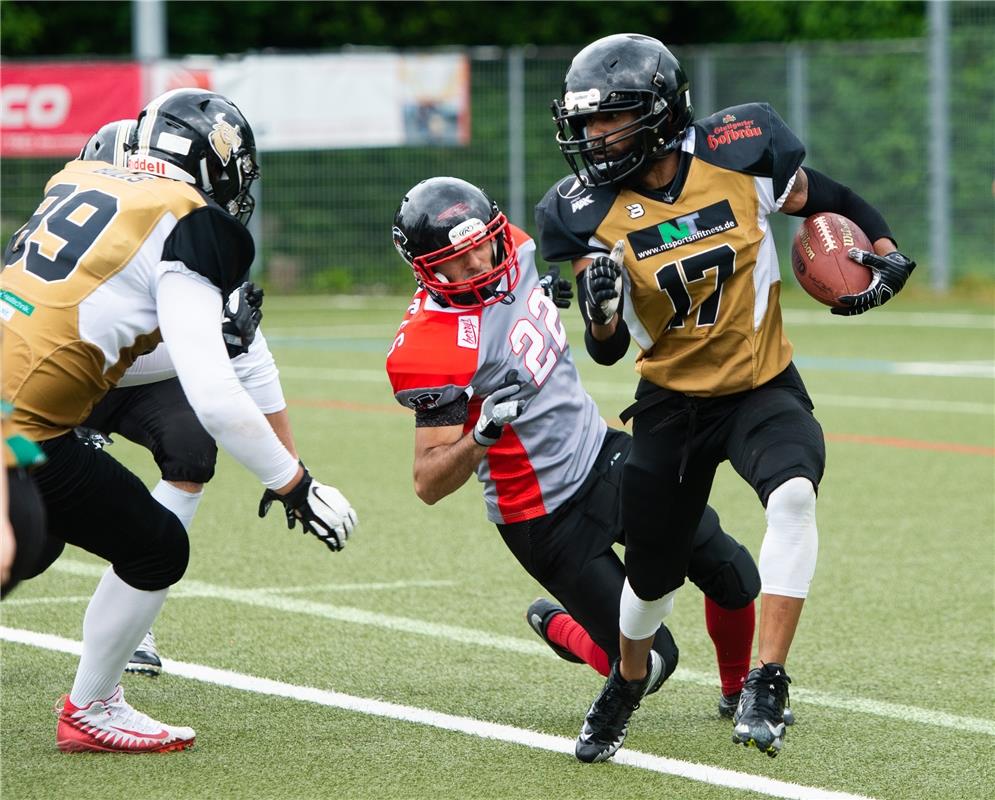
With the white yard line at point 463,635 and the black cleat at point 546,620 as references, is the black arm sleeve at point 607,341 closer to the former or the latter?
the black cleat at point 546,620

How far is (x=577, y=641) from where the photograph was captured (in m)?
4.97

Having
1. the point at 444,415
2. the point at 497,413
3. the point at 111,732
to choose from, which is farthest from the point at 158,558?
the point at 497,413

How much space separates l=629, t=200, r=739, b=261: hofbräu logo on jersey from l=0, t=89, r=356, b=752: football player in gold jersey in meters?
0.99

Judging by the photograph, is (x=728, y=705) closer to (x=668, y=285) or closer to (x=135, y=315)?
(x=668, y=285)

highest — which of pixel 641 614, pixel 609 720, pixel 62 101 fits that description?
pixel 62 101

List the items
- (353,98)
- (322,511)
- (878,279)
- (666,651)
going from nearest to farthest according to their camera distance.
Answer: (322,511) < (878,279) < (666,651) < (353,98)

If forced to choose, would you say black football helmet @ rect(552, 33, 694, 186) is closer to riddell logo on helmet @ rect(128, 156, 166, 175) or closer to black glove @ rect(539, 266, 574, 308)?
black glove @ rect(539, 266, 574, 308)

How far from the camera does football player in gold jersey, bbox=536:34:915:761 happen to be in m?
4.41

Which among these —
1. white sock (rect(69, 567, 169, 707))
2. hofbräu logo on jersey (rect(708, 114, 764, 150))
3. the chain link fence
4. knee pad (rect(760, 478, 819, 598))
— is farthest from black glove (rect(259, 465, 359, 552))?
the chain link fence

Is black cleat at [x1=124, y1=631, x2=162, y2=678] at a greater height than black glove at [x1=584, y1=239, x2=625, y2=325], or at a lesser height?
lesser

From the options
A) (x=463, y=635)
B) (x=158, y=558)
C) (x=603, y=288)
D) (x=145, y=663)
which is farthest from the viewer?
(x=463, y=635)

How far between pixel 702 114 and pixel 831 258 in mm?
15889

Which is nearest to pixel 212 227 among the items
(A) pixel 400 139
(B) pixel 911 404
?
(B) pixel 911 404

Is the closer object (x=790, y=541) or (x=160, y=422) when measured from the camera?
(x=790, y=541)
